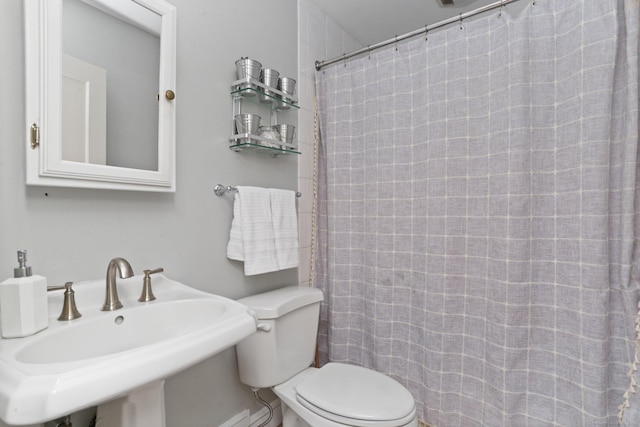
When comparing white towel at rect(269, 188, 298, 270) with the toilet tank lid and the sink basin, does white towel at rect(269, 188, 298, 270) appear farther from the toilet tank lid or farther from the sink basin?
the sink basin

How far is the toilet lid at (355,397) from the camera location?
110 centimetres

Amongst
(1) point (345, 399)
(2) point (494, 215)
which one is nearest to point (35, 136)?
(1) point (345, 399)

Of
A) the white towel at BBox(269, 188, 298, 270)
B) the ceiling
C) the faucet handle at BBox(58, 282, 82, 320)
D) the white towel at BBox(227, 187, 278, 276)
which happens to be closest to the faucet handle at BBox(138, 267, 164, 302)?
the faucet handle at BBox(58, 282, 82, 320)

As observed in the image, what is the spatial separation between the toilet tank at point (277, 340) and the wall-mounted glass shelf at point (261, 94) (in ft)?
2.87

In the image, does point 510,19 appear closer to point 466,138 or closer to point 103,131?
point 466,138

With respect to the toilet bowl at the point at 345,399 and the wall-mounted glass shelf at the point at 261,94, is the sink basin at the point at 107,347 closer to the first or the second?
the toilet bowl at the point at 345,399

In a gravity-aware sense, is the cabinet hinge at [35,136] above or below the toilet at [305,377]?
above

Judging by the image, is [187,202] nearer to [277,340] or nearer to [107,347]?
[107,347]

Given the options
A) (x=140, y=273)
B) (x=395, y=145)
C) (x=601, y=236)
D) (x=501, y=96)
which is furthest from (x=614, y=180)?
(x=140, y=273)

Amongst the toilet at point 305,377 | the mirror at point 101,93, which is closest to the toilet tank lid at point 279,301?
the toilet at point 305,377

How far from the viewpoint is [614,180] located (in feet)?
3.85

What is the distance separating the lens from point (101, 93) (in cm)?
101

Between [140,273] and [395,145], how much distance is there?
1.23m

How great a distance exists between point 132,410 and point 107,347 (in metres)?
0.18
